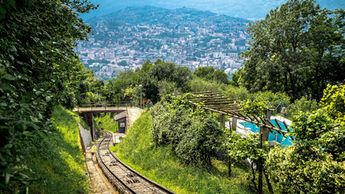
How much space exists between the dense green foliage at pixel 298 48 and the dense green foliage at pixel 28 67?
26.7m

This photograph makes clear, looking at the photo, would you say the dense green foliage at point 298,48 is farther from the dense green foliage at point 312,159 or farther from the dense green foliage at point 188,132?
the dense green foliage at point 312,159

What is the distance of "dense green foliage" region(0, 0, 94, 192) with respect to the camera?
2189 mm

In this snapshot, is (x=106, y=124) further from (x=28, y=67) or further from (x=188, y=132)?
(x=28, y=67)

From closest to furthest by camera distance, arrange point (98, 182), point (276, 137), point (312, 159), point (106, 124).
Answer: point (312, 159) < point (276, 137) < point (98, 182) < point (106, 124)

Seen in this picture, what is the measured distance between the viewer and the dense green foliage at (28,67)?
219 centimetres

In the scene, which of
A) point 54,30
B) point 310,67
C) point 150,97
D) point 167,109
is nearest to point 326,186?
point 54,30

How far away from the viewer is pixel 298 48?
30844 millimetres

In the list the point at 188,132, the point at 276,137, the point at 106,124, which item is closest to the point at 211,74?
the point at 106,124

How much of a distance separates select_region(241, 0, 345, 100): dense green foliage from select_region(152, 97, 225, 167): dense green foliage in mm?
18106

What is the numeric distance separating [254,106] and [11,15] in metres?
8.50

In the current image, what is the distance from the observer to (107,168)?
15.6 meters

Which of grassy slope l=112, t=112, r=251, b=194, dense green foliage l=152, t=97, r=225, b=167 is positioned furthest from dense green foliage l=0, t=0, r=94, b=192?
grassy slope l=112, t=112, r=251, b=194

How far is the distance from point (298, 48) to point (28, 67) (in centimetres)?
3121

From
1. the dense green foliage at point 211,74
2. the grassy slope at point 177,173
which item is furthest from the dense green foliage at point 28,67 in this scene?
the dense green foliage at point 211,74
